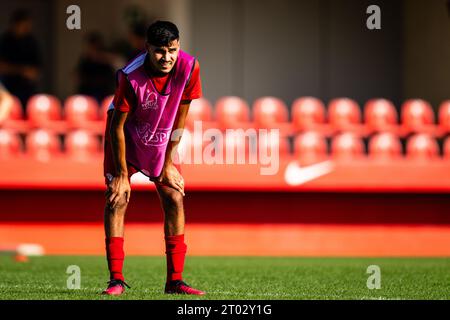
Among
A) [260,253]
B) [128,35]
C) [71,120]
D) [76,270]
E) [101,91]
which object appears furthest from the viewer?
[128,35]

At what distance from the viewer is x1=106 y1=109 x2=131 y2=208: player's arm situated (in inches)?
230

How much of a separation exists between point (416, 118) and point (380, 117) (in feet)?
1.28

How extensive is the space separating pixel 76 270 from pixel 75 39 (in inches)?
279

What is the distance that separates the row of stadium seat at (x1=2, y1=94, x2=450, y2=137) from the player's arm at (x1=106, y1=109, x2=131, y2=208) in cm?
556

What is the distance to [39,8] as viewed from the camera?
50.4 ft

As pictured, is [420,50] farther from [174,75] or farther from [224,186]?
[174,75]

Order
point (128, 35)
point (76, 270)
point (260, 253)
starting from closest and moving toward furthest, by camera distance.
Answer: point (76, 270) < point (260, 253) < point (128, 35)

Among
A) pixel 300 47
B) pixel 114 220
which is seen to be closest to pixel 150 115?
pixel 114 220

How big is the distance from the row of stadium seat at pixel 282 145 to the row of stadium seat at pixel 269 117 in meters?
0.12

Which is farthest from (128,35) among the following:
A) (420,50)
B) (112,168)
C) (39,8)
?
(112,168)

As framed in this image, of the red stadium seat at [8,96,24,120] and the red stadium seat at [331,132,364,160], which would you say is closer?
the red stadium seat at [331,132,364,160]

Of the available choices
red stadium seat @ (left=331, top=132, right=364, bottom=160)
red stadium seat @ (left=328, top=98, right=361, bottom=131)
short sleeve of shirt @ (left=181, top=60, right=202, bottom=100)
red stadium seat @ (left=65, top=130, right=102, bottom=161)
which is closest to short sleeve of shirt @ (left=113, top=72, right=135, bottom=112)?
short sleeve of shirt @ (left=181, top=60, right=202, bottom=100)

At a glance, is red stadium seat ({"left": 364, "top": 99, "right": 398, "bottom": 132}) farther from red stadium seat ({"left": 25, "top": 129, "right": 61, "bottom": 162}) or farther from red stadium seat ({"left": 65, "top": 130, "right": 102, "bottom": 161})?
red stadium seat ({"left": 25, "top": 129, "right": 61, "bottom": 162})

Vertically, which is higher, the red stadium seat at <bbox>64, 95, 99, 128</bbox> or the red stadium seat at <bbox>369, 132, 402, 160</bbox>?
the red stadium seat at <bbox>64, 95, 99, 128</bbox>
